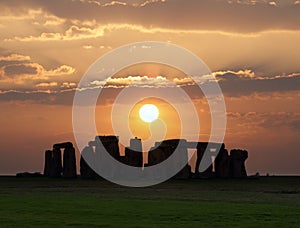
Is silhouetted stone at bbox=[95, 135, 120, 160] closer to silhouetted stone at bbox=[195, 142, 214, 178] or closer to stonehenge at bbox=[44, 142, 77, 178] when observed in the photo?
stonehenge at bbox=[44, 142, 77, 178]

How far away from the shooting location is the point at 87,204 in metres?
38.7

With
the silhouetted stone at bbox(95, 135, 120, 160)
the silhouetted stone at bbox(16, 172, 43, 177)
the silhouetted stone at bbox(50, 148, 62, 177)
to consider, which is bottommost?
the silhouetted stone at bbox(16, 172, 43, 177)

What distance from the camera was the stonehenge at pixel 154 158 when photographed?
10144 cm

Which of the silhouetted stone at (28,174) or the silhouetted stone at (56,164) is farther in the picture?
the silhouetted stone at (28,174)

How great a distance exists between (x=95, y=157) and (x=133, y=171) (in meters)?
6.18

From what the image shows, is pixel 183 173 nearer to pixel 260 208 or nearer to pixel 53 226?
pixel 260 208

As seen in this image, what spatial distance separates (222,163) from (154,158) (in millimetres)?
10329

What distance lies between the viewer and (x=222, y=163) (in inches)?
4045

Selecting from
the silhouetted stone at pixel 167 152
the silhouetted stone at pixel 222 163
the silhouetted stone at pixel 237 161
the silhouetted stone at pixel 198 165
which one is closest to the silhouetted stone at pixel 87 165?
the silhouetted stone at pixel 167 152

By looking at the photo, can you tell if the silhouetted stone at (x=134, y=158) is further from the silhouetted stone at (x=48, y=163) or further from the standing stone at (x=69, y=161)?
the silhouetted stone at (x=48, y=163)

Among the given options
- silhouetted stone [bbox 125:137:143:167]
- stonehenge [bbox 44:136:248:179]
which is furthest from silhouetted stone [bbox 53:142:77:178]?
silhouetted stone [bbox 125:137:143:167]

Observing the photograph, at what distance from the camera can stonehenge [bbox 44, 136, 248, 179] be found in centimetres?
10144

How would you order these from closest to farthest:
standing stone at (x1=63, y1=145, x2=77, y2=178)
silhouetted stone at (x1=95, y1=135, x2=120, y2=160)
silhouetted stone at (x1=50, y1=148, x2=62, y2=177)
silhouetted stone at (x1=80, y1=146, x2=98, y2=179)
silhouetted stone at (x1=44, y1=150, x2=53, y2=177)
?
1. silhouetted stone at (x1=80, y1=146, x2=98, y2=179)
2. silhouetted stone at (x1=95, y1=135, x2=120, y2=160)
3. standing stone at (x1=63, y1=145, x2=77, y2=178)
4. silhouetted stone at (x1=50, y1=148, x2=62, y2=177)
5. silhouetted stone at (x1=44, y1=150, x2=53, y2=177)

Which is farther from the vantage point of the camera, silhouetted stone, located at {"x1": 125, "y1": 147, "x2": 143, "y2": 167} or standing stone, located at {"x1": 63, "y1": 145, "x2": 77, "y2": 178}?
silhouetted stone, located at {"x1": 125, "y1": 147, "x2": 143, "y2": 167}
